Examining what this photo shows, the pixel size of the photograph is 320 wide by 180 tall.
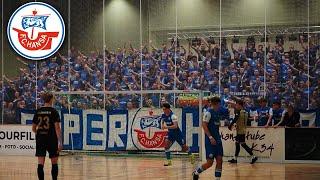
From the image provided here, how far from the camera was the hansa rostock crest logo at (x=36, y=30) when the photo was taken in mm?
30578

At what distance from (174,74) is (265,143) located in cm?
758

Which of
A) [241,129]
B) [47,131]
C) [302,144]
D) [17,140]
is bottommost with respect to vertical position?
[17,140]

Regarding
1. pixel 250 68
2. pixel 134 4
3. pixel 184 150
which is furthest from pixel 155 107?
pixel 134 4

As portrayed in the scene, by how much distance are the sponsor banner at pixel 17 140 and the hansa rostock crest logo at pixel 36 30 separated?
21.0 ft

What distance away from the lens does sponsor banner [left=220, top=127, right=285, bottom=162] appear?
21.6 meters

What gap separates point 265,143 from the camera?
21.7 meters

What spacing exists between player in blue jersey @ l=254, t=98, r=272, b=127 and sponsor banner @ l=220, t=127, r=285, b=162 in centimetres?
174

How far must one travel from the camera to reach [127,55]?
29016 millimetres

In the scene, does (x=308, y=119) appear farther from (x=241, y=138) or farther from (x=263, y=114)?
(x=241, y=138)

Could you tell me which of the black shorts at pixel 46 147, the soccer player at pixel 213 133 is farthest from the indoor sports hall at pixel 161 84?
the black shorts at pixel 46 147

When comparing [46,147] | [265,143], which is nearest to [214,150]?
[46,147]

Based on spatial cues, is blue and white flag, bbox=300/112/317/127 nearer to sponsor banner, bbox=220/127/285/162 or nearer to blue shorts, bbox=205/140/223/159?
sponsor banner, bbox=220/127/285/162

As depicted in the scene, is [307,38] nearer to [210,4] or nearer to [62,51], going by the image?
[210,4]

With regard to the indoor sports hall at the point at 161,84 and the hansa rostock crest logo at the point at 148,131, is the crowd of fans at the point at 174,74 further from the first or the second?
the hansa rostock crest logo at the point at 148,131
